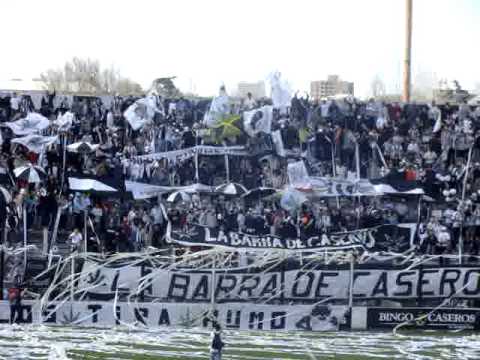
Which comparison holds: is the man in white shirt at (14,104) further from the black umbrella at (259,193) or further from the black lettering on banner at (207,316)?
the black lettering on banner at (207,316)

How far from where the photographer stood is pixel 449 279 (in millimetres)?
17875

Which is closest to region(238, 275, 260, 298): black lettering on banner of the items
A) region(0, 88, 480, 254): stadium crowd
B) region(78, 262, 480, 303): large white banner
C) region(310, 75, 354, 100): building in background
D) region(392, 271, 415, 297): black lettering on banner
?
region(78, 262, 480, 303): large white banner

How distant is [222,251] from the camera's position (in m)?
17.6

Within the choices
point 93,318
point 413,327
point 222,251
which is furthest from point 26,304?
point 413,327

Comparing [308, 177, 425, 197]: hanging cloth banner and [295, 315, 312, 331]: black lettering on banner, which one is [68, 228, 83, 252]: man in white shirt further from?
[308, 177, 425, 197]: hanging cloth banner

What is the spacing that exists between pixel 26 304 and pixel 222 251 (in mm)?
4165

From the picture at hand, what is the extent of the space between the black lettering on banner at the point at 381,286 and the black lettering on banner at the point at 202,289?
3636 millimetres

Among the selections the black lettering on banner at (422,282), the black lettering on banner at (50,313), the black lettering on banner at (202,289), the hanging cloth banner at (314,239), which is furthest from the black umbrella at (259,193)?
the black lettering on banner at (50,313)

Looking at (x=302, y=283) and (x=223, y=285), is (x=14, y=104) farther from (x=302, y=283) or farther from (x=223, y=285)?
(x=302, y=283)

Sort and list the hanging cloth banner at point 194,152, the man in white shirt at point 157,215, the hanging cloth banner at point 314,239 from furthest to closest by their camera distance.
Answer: the hanging cloth banner at point 194,152 → the man in white shirt at point 157,215 → the hanging cloth banner at point 314,239

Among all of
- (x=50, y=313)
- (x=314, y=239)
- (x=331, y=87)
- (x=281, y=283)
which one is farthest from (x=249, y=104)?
(x=331, y=87)

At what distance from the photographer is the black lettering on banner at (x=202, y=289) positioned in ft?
56.5

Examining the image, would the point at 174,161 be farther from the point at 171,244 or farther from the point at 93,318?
the point at 93,318

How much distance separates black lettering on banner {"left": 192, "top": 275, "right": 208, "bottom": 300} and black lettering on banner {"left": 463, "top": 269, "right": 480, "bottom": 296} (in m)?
5.59
